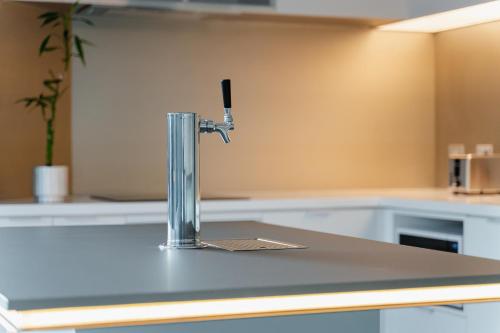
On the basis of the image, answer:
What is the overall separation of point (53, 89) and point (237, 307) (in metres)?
2.80

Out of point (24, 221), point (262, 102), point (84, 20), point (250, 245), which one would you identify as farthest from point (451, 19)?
point (250, 245)

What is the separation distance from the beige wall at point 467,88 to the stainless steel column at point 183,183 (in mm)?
2875

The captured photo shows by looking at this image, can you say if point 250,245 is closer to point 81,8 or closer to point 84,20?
point 84,20

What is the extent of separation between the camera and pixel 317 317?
175 cm

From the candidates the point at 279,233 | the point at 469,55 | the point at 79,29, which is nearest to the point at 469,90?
the point at 469,55

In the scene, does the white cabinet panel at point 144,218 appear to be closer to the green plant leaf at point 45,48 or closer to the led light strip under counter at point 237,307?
the green plant leaf at point 45,48

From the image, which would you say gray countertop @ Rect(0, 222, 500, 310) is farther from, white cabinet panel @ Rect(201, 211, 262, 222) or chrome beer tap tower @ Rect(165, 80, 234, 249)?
white cabinet panel @ Rect(201, 211, 262, 222)

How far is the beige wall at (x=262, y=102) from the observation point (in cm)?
452

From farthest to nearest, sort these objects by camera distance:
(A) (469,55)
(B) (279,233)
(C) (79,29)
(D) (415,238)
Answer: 1. (A) (469,55)
2. (C) (79,29)
3. (D) (415,238)
4. (B) (279,233)

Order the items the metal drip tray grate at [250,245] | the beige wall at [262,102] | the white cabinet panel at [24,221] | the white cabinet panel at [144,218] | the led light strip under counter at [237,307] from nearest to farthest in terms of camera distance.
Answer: the led light strip under counter at [237,307] → the metal drip tray grate at [250,245] → the white cabinet panel at [24,221] → the white cabinet panel at [144,218] → the beige wall at [262,102]

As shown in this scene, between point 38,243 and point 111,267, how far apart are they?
60 centimetres

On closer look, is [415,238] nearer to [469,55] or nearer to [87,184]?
[469,55]

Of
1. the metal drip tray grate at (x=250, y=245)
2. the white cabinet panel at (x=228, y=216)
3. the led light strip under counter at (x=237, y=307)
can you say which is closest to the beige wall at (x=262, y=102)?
the white cabinet panel at (x=228, y=216)

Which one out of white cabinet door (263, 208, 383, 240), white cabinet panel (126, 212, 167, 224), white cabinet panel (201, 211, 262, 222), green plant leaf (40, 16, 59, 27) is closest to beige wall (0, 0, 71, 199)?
green plant leaf (40, 16, 59, 27)
